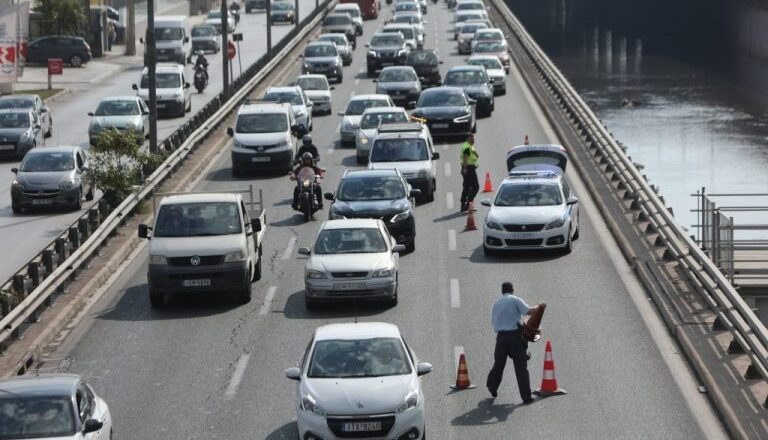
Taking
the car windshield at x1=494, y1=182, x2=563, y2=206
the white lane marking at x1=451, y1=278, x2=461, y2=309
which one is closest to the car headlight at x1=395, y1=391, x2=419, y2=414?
the white lane marking at x1=451, y1=278, x2=461, y2=309

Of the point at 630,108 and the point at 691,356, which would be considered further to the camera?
the point at 630,108

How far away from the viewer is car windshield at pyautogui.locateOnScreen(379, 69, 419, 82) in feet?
190

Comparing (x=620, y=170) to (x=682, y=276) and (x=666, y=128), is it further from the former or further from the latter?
(x=666, y=128)

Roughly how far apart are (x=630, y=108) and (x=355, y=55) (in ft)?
63.9

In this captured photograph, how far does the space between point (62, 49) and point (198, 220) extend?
Answer: 2347 inches

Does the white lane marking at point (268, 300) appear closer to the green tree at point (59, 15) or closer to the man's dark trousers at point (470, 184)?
the man's dark trousers at point (470, 184)

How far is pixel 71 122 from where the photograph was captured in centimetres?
6031

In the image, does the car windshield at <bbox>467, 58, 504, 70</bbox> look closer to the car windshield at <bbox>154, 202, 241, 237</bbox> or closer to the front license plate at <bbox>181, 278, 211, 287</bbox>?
the car windshield at <bbox>154, 202, 241, 237</bbox>

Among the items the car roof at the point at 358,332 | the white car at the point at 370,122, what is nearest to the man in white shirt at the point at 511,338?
the car roof at the point at 358,332

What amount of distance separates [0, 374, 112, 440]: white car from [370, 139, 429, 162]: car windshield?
882 inches

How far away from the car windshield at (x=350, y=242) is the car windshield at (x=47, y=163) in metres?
14.5

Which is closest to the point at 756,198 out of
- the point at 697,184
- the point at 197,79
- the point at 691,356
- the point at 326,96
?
the point at 697,184

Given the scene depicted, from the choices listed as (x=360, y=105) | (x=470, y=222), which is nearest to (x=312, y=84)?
(x=360, y=105)

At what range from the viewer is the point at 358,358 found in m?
18.2
